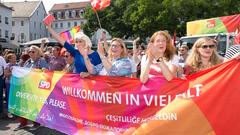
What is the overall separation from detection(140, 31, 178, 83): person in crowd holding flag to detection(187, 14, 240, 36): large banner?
10.9 meters

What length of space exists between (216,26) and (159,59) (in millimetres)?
12445

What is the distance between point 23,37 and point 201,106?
90858 millimetres

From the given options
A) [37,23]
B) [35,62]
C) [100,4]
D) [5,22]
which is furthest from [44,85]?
[37,23]

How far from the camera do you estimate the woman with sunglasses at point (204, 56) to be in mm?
5086

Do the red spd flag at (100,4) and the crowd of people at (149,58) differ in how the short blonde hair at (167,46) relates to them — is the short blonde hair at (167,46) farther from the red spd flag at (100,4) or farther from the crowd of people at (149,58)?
the red spd flag at (100,4)

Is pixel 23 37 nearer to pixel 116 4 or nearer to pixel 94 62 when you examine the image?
pixel 116 4

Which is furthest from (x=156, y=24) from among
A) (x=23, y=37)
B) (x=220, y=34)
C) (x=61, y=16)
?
(x=61, y=16)

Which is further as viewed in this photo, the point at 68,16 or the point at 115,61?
the point at 68,16

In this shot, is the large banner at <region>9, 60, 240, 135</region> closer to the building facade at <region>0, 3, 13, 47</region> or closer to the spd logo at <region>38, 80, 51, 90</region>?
the spd logo at <region>38, 80, 51, 90</region>

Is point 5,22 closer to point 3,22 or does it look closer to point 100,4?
point 3,22

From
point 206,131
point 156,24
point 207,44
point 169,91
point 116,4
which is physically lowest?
point 206,131

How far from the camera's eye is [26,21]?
92.4 metres

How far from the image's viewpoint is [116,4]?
67.9 meters

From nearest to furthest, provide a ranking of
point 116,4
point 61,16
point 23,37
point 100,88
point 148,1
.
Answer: point 100,88 < point 148,1 < point 116,4 < point 23,37 < point 61,16
